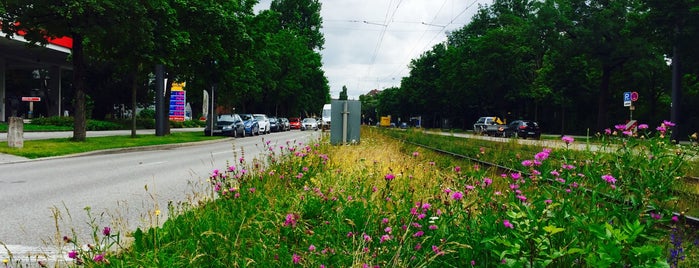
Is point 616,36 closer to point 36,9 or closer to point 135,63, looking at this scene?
point 135,63

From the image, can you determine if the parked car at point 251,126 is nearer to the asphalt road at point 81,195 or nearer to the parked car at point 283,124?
the parked car at point 283,124

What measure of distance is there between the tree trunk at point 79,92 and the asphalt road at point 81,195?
6441mm

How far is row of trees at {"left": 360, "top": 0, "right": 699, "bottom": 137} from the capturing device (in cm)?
3016

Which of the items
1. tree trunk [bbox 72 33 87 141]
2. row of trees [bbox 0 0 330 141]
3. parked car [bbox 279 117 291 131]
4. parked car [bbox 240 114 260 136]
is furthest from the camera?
parked car [bbox 279 117 291 131]

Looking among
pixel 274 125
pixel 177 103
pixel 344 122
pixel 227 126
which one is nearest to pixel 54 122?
pixel 227 126

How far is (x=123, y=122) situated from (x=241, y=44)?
2052 centimetres

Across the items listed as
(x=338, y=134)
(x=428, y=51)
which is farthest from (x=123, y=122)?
(x=428, y=51)

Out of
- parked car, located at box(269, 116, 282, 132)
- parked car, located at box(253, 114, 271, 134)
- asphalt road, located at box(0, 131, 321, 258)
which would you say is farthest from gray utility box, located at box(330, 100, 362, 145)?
parked car, located at box(269, 116, 282, 132)

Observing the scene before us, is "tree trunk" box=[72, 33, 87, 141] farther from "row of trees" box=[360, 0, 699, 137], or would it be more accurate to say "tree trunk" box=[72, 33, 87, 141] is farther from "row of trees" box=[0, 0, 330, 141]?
"row of trees" box=[360, 0, 699, 137]

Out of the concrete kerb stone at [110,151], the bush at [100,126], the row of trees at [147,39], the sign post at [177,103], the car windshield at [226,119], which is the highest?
the row of trees at [147,39]

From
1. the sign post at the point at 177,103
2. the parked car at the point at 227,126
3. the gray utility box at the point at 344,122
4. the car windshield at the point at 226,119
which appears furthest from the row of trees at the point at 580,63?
the sign post at the point at 177,103

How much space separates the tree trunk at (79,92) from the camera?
21125 mm

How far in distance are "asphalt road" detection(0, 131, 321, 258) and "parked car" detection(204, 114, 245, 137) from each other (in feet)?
64.1

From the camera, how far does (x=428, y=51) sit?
284 feet
